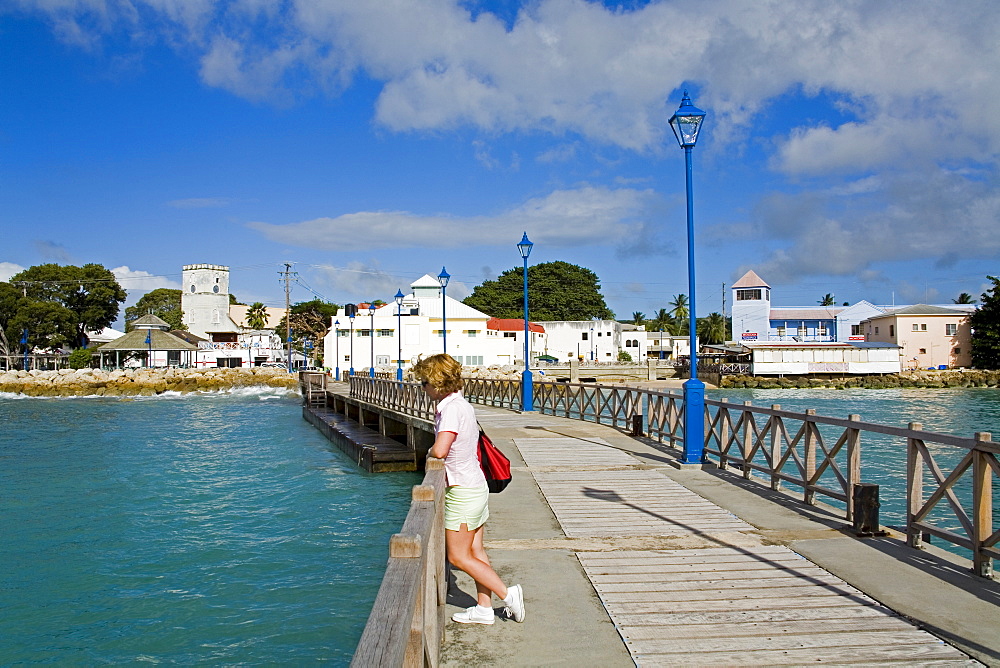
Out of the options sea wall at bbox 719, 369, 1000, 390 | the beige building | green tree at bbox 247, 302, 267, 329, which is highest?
green tree at bbox 247, 302, 267, 329

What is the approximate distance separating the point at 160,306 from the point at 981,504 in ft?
387

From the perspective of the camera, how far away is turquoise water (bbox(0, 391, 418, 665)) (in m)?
8.66

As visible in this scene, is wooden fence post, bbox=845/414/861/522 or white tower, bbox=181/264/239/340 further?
white tower, bbox=181/264/239/340

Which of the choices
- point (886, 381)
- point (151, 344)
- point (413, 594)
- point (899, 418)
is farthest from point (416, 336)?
point (413, 594)

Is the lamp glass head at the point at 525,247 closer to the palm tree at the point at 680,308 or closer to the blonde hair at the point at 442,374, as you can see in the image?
the blonde hair at the point at 442,374

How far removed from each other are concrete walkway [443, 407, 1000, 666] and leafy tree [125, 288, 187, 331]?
10999 centimetres

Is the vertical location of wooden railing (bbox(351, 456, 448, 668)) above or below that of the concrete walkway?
above

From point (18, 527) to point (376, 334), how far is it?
52.6 m

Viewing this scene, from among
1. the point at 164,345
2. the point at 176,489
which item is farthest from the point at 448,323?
the point at 176,489

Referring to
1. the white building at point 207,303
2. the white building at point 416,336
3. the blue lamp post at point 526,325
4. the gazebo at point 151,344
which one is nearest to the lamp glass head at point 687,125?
the blue lamp post at point 526,325

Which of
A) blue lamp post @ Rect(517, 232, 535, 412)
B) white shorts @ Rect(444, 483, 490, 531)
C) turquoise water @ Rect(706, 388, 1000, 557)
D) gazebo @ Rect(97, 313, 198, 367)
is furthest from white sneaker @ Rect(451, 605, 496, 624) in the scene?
gazebo @ Rect(97, 313, 198, 367)

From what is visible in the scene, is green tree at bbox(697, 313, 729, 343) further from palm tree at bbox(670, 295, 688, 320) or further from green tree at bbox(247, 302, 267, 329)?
green tree at bbox(247, 302, 267, 329)

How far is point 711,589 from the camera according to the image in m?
5.64

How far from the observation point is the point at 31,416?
133 feet
